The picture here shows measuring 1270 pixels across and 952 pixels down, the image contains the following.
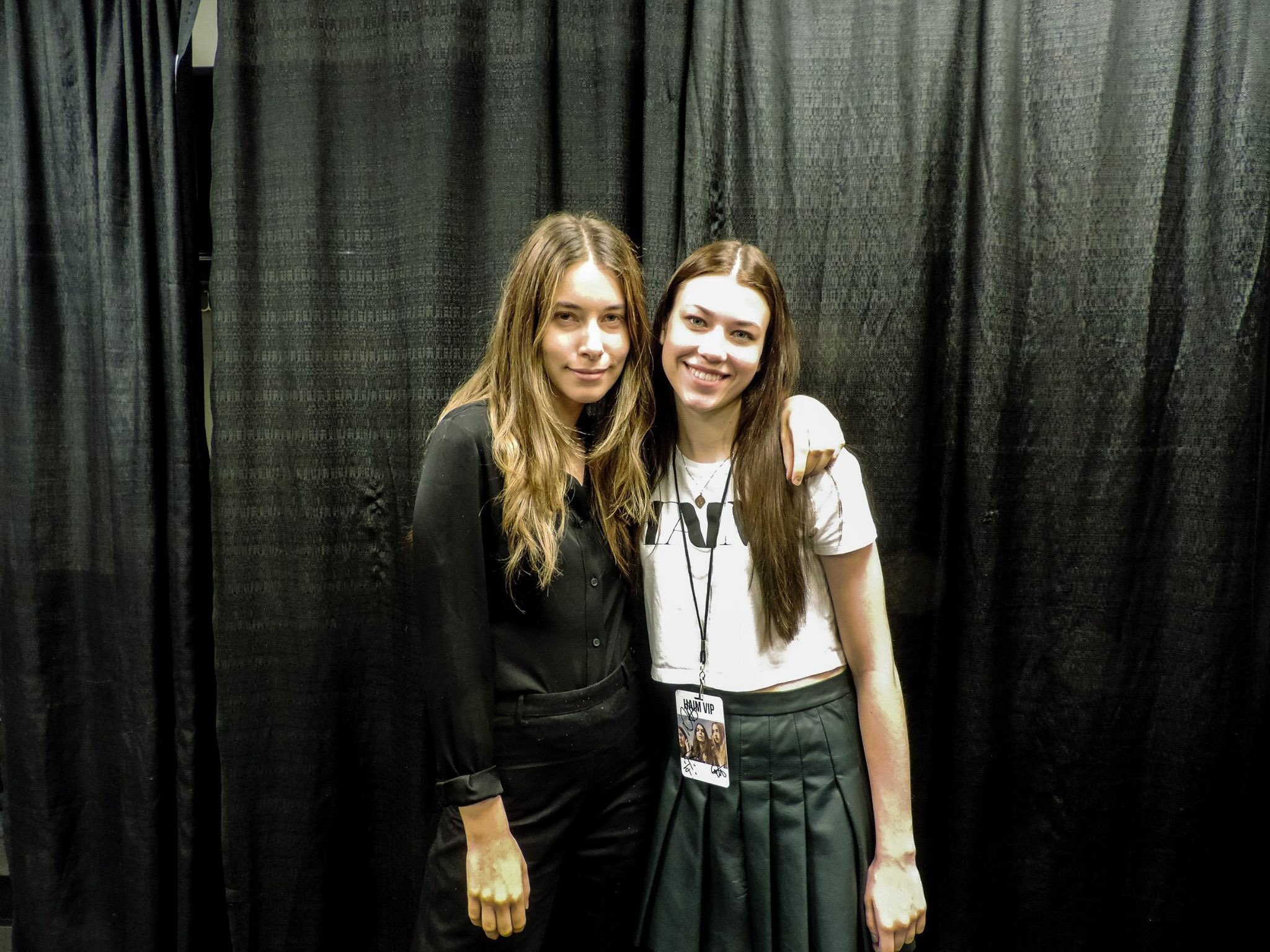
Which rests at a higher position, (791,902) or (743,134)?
(743,134)

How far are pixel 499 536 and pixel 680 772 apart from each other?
1.56 ft

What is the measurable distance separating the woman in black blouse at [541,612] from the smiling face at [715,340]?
0.09 metres

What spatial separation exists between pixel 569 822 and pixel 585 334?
75cm

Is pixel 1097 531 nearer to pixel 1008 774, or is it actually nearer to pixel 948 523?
pixel 948 523

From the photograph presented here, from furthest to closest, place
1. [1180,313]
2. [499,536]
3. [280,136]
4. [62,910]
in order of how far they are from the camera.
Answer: [62,910], [280,136], [1180,313], [499,536]

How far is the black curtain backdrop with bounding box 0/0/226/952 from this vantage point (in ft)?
5.48

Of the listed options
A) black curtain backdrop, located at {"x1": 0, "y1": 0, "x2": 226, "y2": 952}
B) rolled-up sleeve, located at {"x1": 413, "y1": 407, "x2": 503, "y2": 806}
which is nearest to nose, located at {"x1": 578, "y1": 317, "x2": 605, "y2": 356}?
rolled-up sleeve, located at {"x1": 413, "y1": 407, "x2": 503, "y2": 806}

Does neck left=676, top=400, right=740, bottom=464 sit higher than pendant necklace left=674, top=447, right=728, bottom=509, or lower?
higher

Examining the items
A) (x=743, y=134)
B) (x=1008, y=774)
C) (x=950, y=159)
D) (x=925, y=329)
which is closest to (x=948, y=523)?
(x=925, y=329)

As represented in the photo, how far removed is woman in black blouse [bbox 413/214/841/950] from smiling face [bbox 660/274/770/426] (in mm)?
87

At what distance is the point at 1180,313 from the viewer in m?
1.47

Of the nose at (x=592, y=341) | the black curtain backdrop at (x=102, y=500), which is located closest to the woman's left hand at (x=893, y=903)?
the nose at (x=592, y=341)

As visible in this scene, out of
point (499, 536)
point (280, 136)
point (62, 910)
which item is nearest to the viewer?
point (499, 536)

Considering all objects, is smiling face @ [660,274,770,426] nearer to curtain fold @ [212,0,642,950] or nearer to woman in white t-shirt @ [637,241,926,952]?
woman in white t-shirt @ [637,241,926,952]
